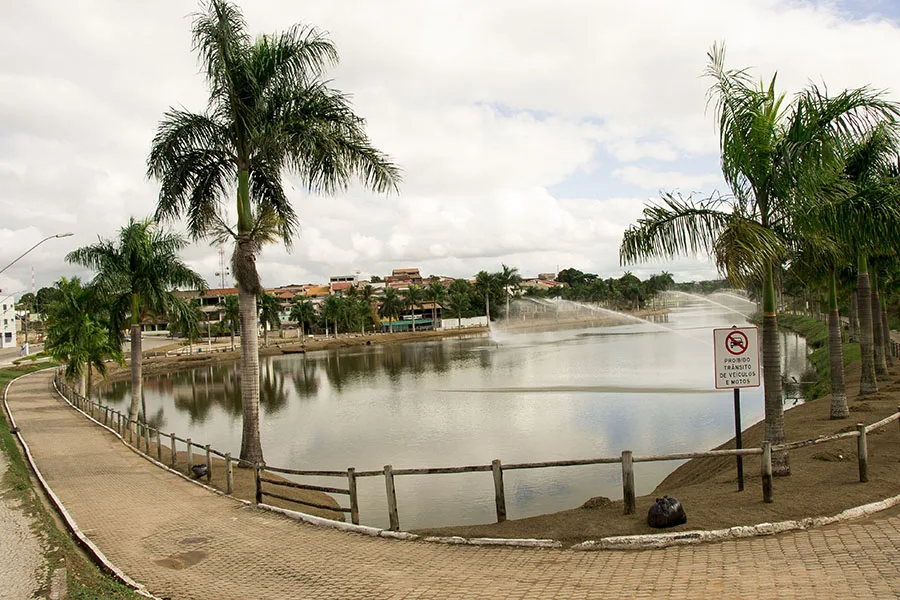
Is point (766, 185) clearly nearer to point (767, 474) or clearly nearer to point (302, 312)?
point (767, 474)

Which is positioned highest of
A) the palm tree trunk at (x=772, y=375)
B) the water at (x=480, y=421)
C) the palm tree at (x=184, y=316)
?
the palm tree at (x=184, y=316)

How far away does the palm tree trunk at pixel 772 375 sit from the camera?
11562mm

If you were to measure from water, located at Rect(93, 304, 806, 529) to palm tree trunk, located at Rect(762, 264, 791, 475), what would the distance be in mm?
5945

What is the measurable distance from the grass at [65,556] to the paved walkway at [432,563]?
41 cm

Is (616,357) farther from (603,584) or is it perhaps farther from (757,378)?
(603,584)

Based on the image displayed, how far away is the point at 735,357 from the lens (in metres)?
11.1

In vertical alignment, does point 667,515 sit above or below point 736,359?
below

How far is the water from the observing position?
1822cm

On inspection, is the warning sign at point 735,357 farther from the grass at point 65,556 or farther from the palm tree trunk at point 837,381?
the grass at point 65,556

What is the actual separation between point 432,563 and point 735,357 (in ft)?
20.5

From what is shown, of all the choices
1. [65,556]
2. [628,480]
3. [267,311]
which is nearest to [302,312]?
[267,311]

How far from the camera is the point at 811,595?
6.48 meters

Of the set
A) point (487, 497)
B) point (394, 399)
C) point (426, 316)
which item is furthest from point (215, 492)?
point (426, 316)

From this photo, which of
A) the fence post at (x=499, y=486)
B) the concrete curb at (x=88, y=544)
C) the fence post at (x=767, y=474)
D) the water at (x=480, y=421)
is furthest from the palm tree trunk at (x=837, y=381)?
the concrete curb at (x=88, y=544)
